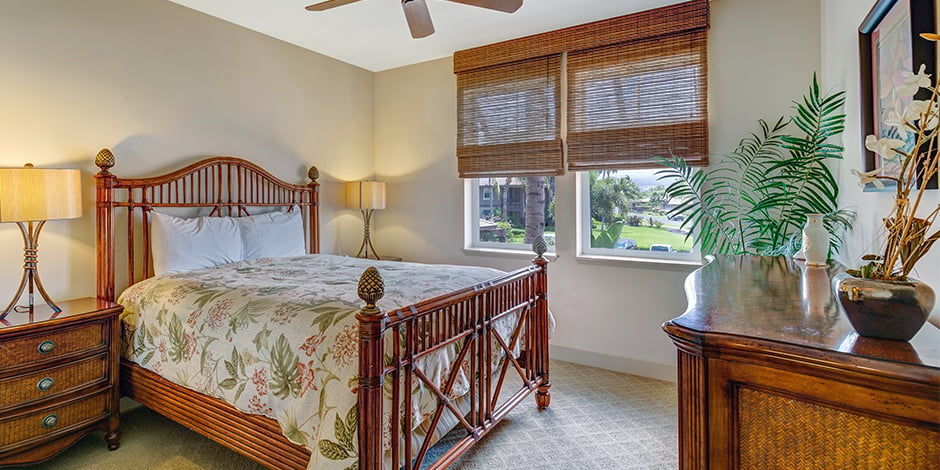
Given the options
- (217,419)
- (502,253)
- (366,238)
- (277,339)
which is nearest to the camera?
(277,339)

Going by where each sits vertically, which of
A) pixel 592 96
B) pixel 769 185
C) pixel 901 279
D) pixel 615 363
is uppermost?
pixel 592 96

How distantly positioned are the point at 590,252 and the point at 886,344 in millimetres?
2772

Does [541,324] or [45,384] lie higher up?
[541,324]

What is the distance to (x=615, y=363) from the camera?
3.43 metres

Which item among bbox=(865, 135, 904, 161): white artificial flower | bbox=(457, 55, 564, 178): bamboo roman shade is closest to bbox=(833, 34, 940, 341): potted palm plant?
bbox=(865, 135, 904, 161): white artificial flower

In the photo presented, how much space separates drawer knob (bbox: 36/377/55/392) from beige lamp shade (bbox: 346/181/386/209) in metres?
2.42

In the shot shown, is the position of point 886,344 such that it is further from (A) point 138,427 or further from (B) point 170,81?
(B) point 170,81

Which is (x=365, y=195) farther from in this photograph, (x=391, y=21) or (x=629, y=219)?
(x=629, y=219)

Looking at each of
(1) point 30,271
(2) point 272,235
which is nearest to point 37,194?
(1) point 30,271

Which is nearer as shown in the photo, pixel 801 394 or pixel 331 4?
pixel 801 394

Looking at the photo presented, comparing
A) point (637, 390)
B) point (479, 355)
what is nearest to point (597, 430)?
point (637, 390)

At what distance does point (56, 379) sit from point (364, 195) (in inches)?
97.2

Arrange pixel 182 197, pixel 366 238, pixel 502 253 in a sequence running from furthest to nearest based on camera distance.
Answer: pixel 366 238 → pixel 502 253 → pixel 182 197

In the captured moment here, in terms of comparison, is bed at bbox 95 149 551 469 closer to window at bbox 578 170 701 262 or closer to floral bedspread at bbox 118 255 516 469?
floral bedspread at bbox 118 255 516 469
